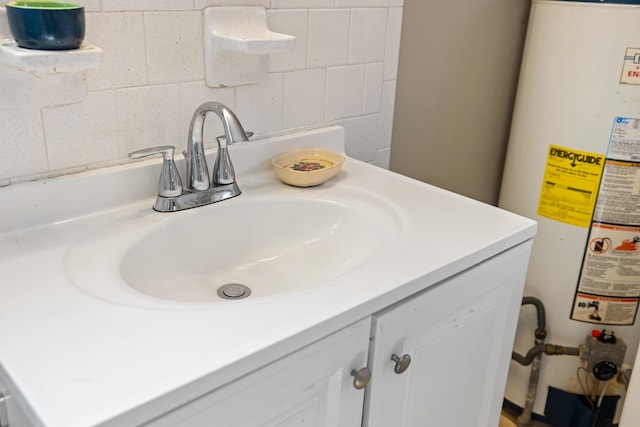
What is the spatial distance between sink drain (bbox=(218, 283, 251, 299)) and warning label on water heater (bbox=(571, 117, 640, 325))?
0.91m

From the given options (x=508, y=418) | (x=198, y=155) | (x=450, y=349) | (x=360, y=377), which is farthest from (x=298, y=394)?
(x=508, y=418)

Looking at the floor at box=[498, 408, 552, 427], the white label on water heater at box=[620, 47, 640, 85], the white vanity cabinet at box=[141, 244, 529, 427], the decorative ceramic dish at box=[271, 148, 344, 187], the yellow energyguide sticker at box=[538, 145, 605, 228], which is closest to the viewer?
the white vanity cabinet at box=[141, 244, 529, 427]

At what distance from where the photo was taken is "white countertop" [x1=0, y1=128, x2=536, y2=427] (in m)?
0.61

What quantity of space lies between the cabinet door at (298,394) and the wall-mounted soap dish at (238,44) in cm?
52

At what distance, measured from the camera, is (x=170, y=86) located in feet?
3.42

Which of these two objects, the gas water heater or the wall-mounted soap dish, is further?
the gas water heater

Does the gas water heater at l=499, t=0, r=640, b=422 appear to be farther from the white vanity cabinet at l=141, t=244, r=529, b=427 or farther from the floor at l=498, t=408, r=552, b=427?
the white vanity cabinet at l=141, t=244, r=529, b=427

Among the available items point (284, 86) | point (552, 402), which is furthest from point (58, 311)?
point (552, 402)

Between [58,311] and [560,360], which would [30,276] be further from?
[560,360]

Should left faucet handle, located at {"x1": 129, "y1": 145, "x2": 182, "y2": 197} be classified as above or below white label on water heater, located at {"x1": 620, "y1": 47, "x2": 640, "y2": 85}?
below

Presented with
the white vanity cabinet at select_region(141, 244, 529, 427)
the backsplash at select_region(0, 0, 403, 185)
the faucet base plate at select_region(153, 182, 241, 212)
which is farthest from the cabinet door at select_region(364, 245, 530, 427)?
the backsplash at select_region(0, 0, 403, 185)

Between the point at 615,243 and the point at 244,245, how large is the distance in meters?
0.93

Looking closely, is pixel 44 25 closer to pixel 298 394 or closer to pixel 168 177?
pixel 168 177

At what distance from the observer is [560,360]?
5.30 feet
